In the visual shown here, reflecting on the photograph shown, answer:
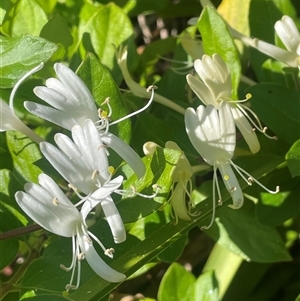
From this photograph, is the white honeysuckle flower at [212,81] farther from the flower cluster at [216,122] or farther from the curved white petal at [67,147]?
the curved white petal at [67,147]

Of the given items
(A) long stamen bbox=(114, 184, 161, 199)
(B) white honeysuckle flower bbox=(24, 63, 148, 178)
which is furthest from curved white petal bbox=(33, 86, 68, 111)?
(A) long stamen bbox=(114, 184, 161, 199)

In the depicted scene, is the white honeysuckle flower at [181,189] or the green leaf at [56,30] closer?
the white honeysuckle flower at [181,189]

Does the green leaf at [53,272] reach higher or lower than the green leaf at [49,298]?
lower

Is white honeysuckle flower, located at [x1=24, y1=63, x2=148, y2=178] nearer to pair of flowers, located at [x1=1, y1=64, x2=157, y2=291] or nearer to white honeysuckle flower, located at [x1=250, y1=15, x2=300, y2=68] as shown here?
pair of flowers, located at [x1=1, y1=64, x2=157, y2=291]

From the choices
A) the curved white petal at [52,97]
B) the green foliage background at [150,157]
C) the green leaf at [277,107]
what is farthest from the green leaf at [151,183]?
the green leaf at [277,107]

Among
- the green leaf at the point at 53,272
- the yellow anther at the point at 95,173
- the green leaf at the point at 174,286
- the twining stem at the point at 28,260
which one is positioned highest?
the yellow anther at the point at 95,173

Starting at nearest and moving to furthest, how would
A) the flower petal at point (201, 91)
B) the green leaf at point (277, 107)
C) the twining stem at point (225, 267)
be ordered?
the flower petal at point (201, 91), the green leaf at point (277, 107), the twining stem at point (225, 267)

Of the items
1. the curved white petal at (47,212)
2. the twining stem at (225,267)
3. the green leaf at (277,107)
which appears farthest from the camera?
the twining stem at (225,267)

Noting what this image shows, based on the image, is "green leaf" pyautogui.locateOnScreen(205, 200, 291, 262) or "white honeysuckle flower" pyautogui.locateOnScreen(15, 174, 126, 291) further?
"green leaf" pyautogui.locateOnScreen(205, 200, 291, 262)

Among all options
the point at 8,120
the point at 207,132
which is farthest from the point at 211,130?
the point at 8,120
